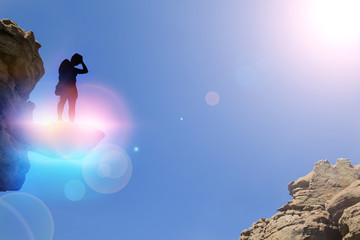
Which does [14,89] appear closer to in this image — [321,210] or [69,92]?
[69,92]

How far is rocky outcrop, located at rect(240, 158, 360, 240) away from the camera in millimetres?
19156

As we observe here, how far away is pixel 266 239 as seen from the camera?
930 inches

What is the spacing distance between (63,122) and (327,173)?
97.0ft

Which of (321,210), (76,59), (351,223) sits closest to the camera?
(351,223)

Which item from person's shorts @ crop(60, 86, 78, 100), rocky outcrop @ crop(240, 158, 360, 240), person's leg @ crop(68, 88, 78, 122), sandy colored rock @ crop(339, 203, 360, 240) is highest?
person's shorts @ crop(60, 86, 78, 100)

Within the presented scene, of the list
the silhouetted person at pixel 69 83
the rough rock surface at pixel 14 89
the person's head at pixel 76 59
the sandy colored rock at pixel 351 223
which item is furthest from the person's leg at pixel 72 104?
the sandy colored rock at pixel 351 223

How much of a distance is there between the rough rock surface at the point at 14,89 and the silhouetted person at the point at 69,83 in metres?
3.24

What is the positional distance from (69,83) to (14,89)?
4555mm

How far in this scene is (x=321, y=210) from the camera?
2283 centimetres

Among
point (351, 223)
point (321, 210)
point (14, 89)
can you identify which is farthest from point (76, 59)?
point (321, 210)

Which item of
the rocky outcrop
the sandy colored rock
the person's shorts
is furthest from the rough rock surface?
the sandy colored rock

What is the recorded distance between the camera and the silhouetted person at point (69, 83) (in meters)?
17.8

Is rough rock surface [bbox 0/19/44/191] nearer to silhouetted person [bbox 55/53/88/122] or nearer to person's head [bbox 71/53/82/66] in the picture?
silhouetted person [bbox 55/53/88/122]

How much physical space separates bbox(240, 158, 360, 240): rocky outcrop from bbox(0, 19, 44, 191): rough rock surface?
2467 cm
